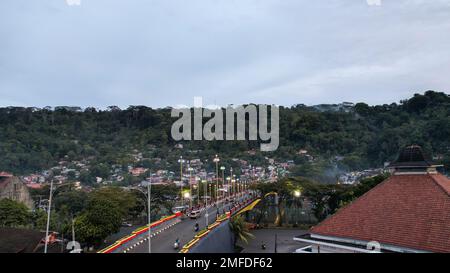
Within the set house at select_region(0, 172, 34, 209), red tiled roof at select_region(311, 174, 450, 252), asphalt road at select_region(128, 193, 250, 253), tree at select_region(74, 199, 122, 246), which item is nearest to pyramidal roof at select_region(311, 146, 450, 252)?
red tiled roof at select_region(311, 174, 450, 252)

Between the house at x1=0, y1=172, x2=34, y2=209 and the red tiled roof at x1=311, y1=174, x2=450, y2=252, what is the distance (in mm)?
68010

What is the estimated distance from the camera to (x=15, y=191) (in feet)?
243

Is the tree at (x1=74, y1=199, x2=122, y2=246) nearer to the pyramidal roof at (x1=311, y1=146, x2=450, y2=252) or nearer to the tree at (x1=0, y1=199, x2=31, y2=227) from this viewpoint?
the tree at (x1=0, y1=199, x2=31, y2=227)

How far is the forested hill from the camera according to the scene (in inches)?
4948

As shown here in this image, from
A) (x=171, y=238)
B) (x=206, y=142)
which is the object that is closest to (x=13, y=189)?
(x=171, y=238)

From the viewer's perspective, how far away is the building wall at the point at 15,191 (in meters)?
72.1

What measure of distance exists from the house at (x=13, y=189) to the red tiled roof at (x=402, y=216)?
68010 millimetres

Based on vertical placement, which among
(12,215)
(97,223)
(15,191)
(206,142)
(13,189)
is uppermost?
(206,142)

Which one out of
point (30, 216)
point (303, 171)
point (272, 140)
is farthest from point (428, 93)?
point (30, 216)

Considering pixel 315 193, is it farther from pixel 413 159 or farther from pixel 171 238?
pixel 413 159

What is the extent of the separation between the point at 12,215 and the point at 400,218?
52438 mm

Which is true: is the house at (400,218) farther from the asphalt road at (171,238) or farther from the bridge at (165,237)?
the asphalt road at (171,238)
